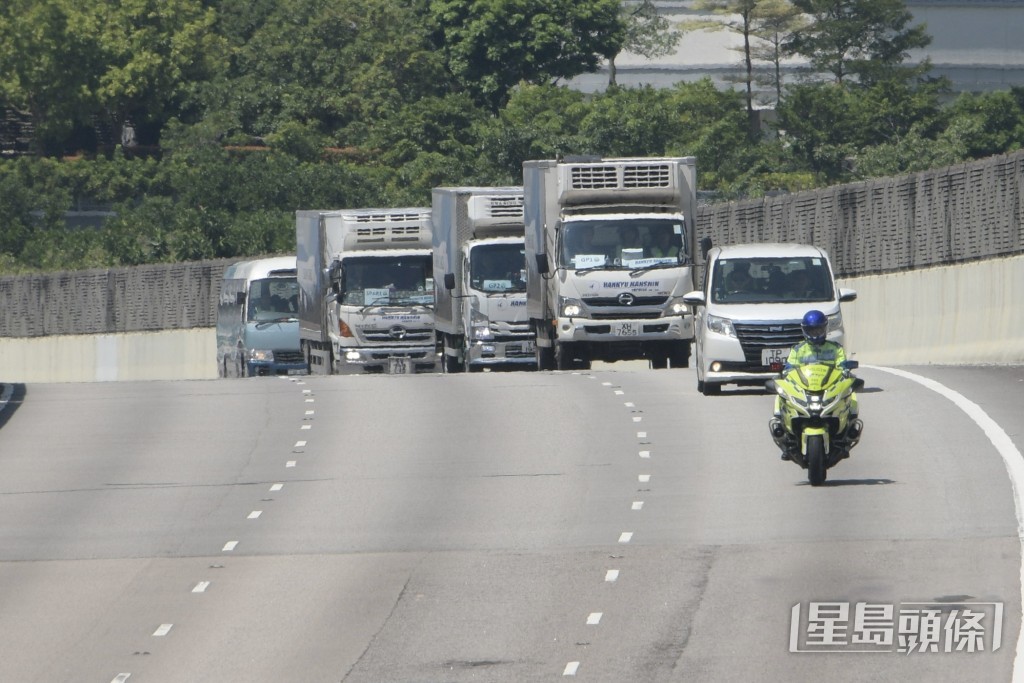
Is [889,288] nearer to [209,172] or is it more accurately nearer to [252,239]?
[252,239]

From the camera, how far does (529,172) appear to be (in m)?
35.8

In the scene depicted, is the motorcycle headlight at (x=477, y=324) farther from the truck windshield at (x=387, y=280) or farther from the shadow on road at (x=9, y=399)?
the shadow on road at (x=9, y=399)

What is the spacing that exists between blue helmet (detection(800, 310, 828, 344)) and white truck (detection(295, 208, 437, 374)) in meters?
20.7

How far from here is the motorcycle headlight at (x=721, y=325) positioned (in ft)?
94.1

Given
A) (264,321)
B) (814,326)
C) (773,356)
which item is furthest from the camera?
(264,321)

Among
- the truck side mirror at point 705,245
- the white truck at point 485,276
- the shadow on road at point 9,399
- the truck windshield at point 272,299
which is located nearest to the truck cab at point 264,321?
the truck windshield at point 272,299

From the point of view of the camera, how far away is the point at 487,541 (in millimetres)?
18531

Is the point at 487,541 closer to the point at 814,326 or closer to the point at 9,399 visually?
the point at 814,326

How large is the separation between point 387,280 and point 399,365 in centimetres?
161

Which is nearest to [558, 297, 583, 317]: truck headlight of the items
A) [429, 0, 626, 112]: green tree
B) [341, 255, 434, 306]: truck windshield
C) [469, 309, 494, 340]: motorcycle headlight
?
[469, 309, 494, 340]: motorcycle headlight

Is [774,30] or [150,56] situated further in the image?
[774,30]

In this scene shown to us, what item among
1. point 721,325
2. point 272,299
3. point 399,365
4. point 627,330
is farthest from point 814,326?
point 272,299

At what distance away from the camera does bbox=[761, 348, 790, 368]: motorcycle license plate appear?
93.7 ft

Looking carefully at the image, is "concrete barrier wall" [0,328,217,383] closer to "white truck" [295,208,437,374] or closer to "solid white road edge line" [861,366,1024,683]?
"white truck" [295,208,437,374]
